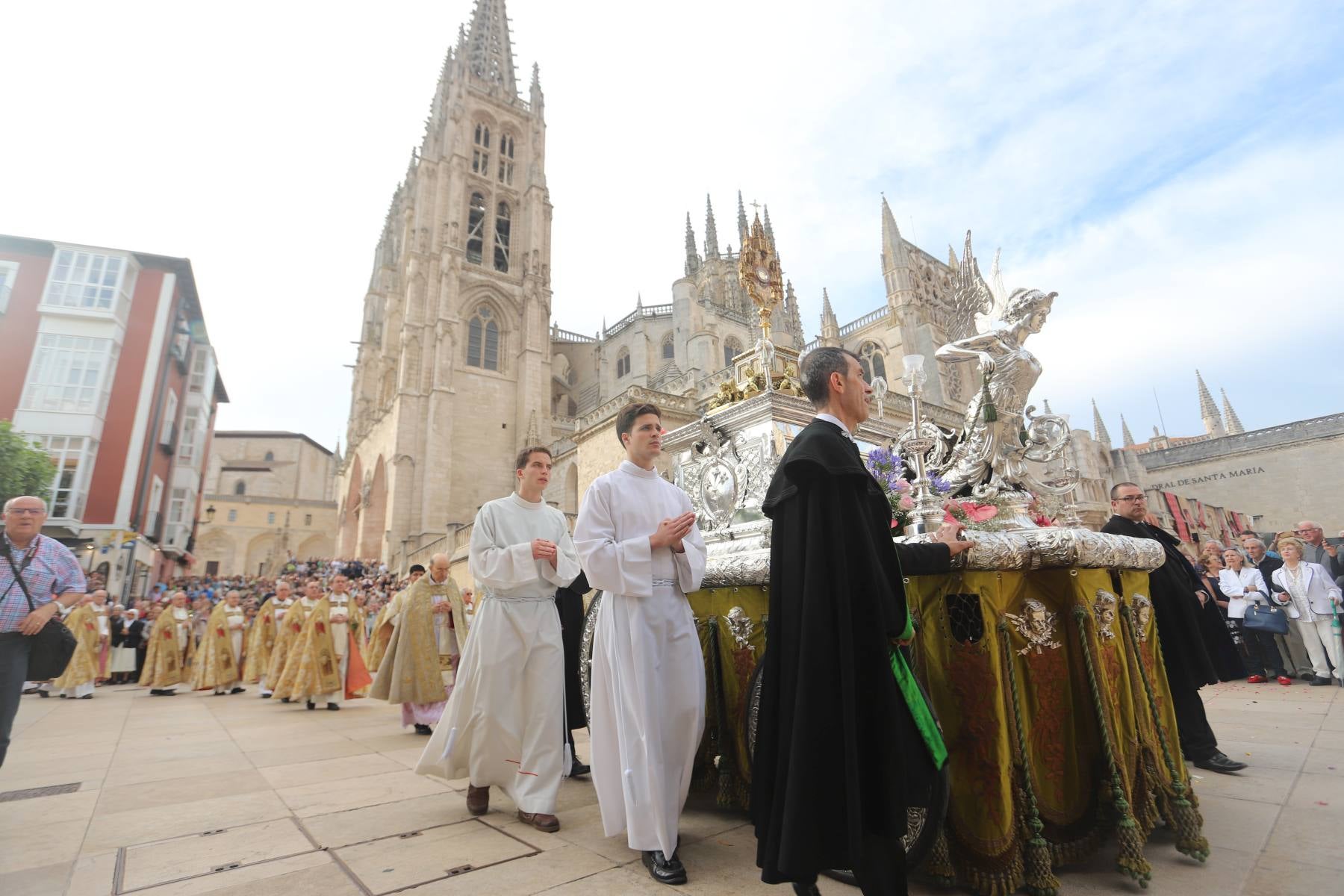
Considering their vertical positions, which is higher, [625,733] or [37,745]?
[625,733]

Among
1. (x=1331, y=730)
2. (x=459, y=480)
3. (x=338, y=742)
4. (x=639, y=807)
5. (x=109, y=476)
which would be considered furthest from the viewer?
(x=459, y=480)

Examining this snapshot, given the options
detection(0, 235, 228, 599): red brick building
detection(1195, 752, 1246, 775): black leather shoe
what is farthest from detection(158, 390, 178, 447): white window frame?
detection(1195, 752, 1246, 775): black leather shoe

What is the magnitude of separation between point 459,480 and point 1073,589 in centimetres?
2776

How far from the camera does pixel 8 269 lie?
19.8 metres

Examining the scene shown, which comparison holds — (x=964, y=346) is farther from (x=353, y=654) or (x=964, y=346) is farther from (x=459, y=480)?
(x=459, y=480)

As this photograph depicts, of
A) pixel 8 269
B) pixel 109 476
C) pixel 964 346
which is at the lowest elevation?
pixel 964 346

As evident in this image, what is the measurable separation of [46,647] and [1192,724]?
6.53 metres

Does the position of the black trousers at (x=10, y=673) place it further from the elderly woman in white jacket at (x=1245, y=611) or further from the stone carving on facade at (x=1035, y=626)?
the elderly woman in white jacket at (x=1245, y=611)

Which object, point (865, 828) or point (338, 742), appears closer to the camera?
point (865, 828)

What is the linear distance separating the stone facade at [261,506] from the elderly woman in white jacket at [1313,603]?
52.2m

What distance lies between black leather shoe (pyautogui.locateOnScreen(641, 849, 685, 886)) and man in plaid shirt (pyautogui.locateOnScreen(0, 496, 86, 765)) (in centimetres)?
342

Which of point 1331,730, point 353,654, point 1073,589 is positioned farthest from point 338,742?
point 1331,730

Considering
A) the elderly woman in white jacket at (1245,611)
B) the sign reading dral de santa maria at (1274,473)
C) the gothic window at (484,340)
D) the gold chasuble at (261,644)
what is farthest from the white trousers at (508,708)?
the sign reading dral de santa maria at (1274,473)

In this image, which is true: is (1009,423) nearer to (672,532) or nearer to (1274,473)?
(672,532)
